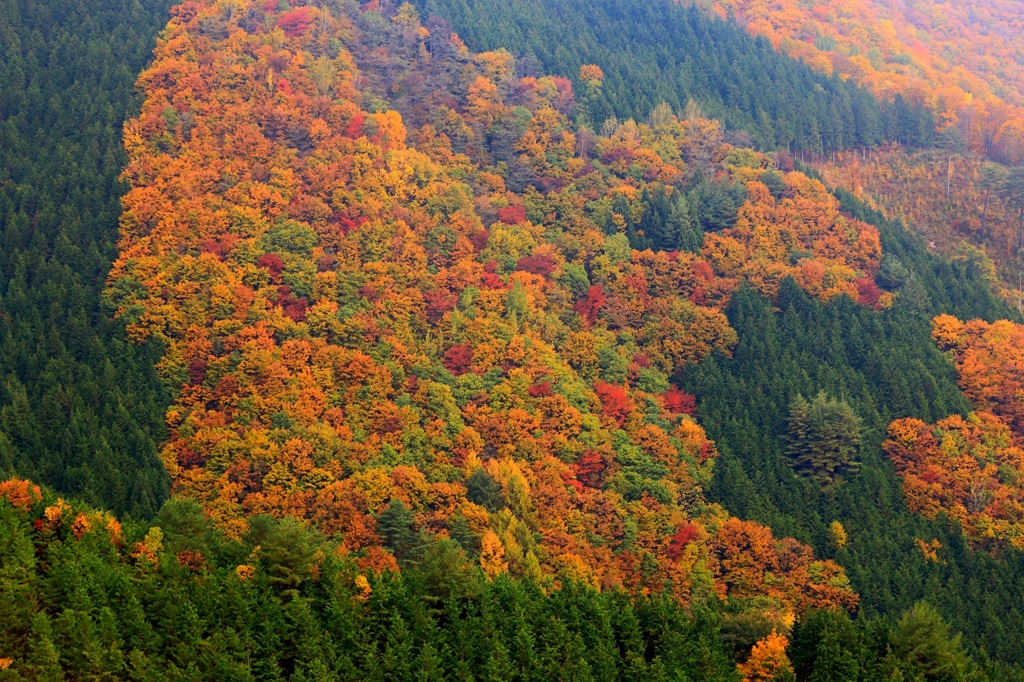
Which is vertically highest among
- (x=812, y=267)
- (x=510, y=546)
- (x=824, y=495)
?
(x=812, y=267)

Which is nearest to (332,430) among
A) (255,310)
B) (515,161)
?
(255,310)

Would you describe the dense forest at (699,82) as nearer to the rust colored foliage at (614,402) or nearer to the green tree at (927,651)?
the rust colored foliage at (614,402)


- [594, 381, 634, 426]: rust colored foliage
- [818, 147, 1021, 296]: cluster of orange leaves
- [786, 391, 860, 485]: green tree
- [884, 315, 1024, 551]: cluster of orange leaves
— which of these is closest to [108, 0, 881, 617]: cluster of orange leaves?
[594, 381, 634, 426]: rust colored foliage

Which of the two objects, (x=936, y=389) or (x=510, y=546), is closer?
(x=510, y=546)

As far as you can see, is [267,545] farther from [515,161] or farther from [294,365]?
[515,161]

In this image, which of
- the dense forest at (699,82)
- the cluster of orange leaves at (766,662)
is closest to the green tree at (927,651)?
the cluster of orange leaves at (766,662)

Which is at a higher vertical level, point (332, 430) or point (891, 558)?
point (891, 558)

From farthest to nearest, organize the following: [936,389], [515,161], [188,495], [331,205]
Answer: [515,161]
[331,205]
[936,389]
[188,495]
